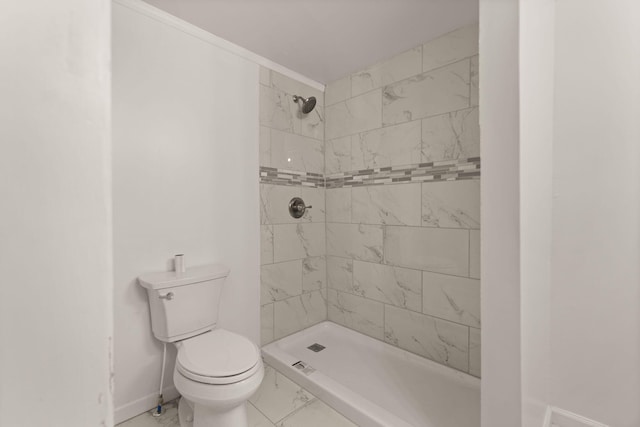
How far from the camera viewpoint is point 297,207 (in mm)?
2365

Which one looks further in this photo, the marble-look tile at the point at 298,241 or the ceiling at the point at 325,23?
the marble-look tile at the point at 298,241

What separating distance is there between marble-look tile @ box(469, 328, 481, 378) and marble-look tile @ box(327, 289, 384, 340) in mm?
644

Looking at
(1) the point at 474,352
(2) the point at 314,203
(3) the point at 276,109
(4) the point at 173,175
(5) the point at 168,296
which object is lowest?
(1) the point at 474,352

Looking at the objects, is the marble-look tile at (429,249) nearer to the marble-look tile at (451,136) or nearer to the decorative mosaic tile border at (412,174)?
the decorative mosaic tile border at (412,174)

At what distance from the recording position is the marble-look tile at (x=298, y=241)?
2266 mm

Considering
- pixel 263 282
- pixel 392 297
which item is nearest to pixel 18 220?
pixel 263 282

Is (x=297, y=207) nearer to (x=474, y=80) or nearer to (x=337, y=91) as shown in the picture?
(x=337, y=91)

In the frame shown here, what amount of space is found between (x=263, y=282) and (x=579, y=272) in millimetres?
1887

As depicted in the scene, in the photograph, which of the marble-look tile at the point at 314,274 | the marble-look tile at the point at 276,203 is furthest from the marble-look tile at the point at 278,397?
the marble-look tile at the point at 276,203

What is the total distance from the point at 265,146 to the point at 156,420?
182cm

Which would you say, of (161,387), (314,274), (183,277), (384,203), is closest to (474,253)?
(384,203)

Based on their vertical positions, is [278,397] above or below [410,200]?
below

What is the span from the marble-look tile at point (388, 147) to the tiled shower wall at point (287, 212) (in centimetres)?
39

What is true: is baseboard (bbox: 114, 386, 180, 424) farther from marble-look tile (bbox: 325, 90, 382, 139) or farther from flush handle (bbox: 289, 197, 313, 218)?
marble-look tile (bbox: 325, 90, 382, 139)
